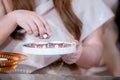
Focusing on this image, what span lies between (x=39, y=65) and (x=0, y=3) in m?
0.18

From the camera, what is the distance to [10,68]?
56 cm

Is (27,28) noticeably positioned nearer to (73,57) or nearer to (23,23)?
(23,23)

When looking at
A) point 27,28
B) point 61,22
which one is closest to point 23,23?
point 27,28

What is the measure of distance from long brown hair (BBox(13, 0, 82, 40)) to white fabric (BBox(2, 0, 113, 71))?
0.04 ft

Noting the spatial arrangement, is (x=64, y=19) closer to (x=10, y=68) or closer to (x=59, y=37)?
(x=59, y=37)

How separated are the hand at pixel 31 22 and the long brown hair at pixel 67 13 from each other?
0.07 meters

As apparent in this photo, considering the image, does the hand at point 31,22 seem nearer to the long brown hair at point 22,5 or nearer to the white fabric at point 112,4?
the long brown hair at point 22,5

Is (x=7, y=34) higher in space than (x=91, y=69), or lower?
higher

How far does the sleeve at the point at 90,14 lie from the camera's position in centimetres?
77

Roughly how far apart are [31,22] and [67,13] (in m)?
0.15

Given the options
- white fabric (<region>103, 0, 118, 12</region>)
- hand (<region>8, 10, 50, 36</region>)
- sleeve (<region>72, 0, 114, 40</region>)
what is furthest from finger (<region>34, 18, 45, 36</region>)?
white fabric (<region>103, 0, 118, 12</region>)

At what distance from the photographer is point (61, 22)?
2.43ft

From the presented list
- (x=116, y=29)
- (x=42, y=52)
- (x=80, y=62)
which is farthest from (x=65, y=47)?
(x=116, y=29)

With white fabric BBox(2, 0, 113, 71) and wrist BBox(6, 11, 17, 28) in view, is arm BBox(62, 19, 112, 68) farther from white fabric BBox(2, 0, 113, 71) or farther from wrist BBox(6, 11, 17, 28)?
wrist BBox(6, 11, 17, 28)
